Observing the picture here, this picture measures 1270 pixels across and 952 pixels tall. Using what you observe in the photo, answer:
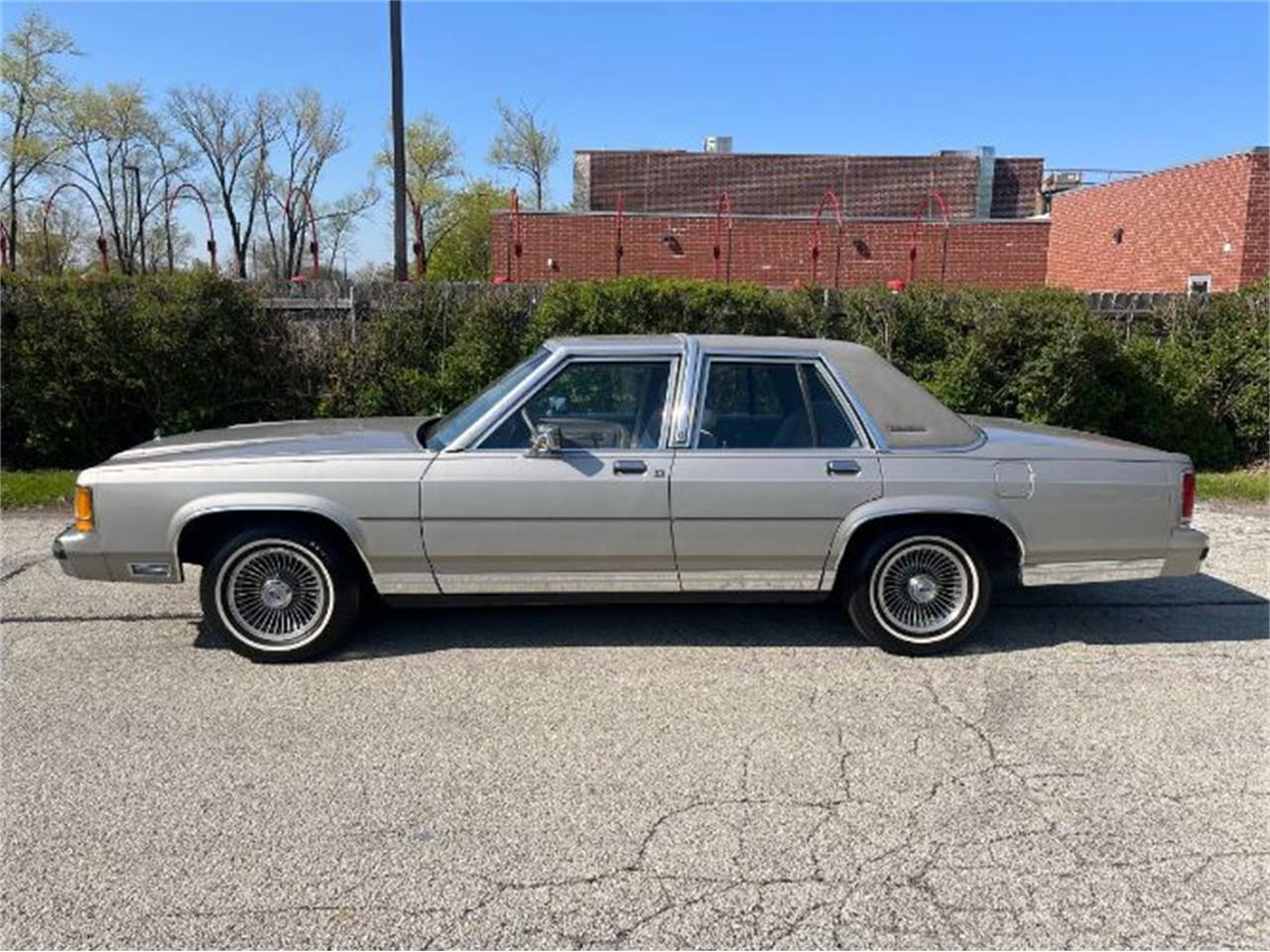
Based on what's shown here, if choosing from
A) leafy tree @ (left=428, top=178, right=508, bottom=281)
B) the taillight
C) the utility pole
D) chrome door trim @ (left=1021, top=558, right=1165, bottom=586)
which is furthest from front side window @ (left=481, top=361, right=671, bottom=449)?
leafy tree @ (left=428, top=178, right=508, bottom=281)

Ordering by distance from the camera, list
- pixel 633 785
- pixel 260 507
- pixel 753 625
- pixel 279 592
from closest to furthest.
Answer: pixel 633 785 → pixel 260 507 → pixel 279 592 → pixel 753 625

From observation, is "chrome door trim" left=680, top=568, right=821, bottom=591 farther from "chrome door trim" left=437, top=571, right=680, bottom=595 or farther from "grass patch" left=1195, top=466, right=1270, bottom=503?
"grass patch" left=1195, top=466, right=1270, bottom=503

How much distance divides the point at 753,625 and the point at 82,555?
3337mm

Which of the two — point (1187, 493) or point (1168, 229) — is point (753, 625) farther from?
point (1168, 229)

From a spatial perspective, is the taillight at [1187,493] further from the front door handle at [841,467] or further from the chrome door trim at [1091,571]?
the front door handle at [841,467]

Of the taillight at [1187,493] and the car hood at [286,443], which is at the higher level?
the car hood at [286,443]

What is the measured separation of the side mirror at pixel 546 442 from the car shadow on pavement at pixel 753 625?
37.1 inches

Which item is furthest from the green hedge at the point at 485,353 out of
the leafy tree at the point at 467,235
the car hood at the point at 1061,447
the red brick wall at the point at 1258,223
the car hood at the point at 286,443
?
the leafy tree at the point at 467,235

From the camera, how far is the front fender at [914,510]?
436cm

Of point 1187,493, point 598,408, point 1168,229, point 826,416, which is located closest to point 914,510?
point 826,416

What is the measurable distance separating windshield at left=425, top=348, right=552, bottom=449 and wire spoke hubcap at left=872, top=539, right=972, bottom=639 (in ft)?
6.67

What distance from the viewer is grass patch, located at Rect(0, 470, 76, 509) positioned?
7586 millimetres

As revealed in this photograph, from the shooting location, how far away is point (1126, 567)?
4531 mm

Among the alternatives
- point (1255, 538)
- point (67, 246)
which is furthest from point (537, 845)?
point (67, 246)
